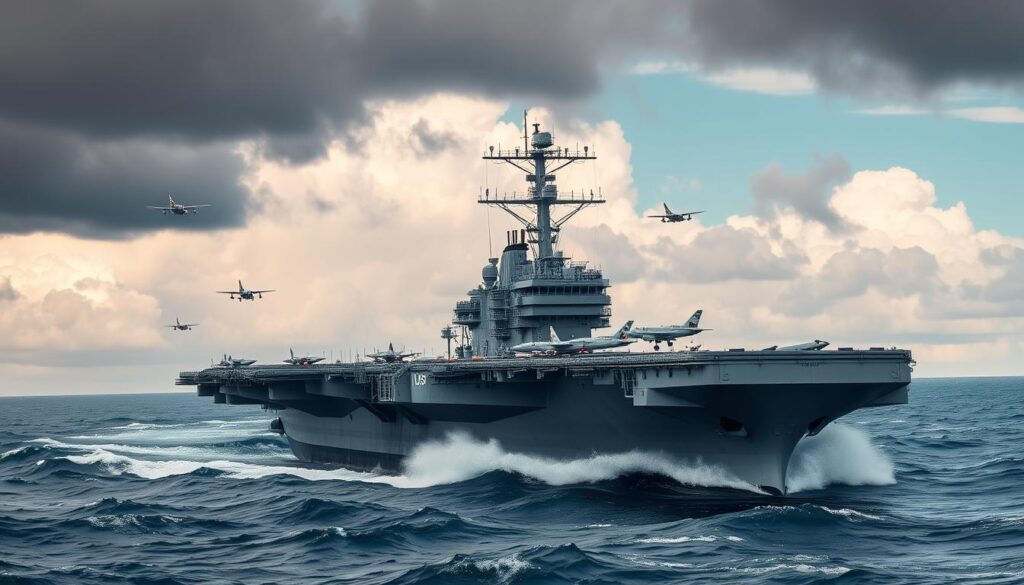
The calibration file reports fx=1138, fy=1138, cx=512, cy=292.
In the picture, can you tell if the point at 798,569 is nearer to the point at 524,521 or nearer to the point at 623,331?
the point at 524,521

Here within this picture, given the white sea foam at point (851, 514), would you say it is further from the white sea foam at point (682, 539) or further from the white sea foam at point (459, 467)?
the white sea foam at point (682, 539)

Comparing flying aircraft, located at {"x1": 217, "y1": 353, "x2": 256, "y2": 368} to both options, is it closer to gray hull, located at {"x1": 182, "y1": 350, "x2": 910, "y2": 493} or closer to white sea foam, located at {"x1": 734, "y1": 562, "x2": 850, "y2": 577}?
gray hull, located at {"x1": 182, "y1": 350, "x2": 910, "y2": 493}

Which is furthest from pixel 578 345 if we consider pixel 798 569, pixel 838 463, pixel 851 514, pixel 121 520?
pixel 798 569

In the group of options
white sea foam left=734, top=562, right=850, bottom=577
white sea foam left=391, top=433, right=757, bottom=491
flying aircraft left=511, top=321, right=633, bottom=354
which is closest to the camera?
white sea foam left=734, top=562, right=850, bottom=577

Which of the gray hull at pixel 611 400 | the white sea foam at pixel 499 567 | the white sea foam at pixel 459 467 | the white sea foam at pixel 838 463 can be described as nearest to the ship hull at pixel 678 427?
the gray hull at pixel 611 400

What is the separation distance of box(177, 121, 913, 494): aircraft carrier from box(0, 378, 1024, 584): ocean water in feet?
2.62

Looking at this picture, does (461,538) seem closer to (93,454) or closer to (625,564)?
(625,564)

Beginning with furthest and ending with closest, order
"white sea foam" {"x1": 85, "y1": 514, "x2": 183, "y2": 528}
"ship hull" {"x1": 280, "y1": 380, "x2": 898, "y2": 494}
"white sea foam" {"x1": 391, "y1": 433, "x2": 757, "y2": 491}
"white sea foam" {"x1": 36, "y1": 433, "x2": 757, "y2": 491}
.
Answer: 1. "white sea foam" {"x1": 36, "y1": 433, "x2": 757, "y2": 491}
2. "white sea foam" {"x1": 391, "y1": 433, "x2": 757, "y2": 491}
3. "white sea foam" {"x1": 85, "y1": 514, "x2": 183, "y2": 528}
4. "ship hull" {"x1": 280, "y1": 380, "x2": 898, "y2": 494}

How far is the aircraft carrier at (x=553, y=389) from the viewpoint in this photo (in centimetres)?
2397

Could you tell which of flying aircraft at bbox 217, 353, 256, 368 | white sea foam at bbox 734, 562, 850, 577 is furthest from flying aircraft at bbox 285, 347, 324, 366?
white sea foam at bbox 734, 562, 850, 577

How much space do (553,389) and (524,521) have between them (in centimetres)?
508

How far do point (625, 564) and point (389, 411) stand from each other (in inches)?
659

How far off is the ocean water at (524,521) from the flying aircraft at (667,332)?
4.40m

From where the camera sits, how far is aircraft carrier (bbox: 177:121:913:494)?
24.0 m
